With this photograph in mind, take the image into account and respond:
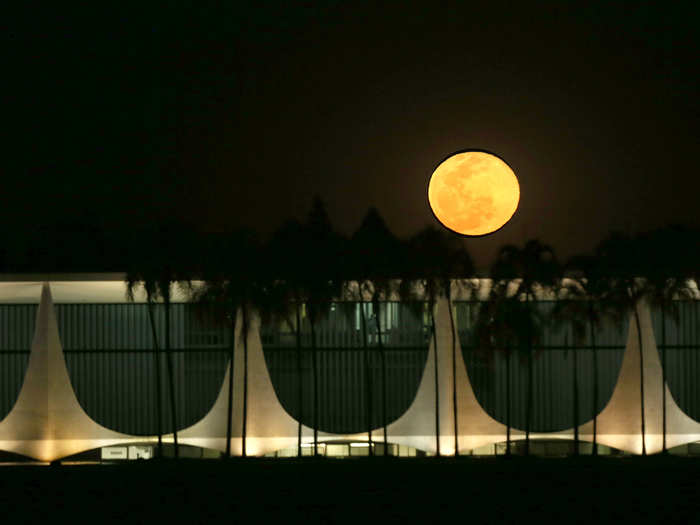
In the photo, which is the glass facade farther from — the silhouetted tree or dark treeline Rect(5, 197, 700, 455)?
the silhouetted tree

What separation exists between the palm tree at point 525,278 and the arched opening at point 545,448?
5554mm

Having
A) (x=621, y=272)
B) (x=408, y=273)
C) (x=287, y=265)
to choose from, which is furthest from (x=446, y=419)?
(x=287, y=265)

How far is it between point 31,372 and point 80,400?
3.61 meters

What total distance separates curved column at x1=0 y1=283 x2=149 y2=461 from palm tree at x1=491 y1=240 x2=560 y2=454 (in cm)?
1415

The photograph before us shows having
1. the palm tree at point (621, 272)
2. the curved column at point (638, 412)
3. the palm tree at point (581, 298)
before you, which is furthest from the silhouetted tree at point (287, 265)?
the curved column at point (638, 412)

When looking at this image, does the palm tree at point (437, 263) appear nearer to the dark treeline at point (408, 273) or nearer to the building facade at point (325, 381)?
the dark treeline at point (408, 273)

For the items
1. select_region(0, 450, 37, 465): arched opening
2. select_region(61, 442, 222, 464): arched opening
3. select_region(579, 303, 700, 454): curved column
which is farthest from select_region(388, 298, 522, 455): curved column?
select_region(0, 450, 37, 465): arched opening

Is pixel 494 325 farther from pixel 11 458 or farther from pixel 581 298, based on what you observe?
pixel 11 458

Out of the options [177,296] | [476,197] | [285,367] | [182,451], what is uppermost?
[476,197]

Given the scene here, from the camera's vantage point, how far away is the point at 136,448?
36.9 m

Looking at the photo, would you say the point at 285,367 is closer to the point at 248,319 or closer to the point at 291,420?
the point at 291,420

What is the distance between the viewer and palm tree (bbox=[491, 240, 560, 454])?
31844mm

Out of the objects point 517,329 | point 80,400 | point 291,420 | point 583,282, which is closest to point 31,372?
point 80,400

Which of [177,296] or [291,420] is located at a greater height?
[177,296]
